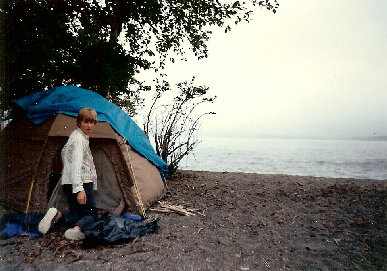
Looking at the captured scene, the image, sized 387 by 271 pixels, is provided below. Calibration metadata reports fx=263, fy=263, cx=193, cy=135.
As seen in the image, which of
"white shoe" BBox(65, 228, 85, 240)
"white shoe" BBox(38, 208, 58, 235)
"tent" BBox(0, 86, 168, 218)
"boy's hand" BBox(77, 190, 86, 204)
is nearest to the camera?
"boy's hand" BBox(77, 190, 86, 204)

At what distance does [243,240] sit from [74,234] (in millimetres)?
2408

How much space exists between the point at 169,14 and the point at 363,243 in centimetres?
849

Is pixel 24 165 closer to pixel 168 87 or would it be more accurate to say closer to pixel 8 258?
pixel 8 258

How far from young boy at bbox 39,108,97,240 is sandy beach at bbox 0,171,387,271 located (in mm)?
242

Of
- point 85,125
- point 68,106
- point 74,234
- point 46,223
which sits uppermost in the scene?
point 68,106

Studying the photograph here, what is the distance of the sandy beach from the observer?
313cm

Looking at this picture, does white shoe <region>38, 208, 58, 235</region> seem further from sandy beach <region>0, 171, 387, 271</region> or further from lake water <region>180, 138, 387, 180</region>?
Answer: lake water <region>180, 138, 387, 180</region>

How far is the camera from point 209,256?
11.0 feet

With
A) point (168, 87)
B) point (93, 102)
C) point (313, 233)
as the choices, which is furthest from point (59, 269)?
Answer: point (168, 87)

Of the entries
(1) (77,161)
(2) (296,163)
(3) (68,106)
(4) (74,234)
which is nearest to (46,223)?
(4) (74,234)

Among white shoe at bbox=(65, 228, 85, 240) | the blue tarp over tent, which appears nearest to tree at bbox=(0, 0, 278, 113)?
the blue tarp over tent

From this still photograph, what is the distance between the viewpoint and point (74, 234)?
11.8ft

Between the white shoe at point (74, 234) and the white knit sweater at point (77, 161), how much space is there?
1.97 ft

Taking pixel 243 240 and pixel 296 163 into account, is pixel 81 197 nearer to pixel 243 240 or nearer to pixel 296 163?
pixel 243 240
